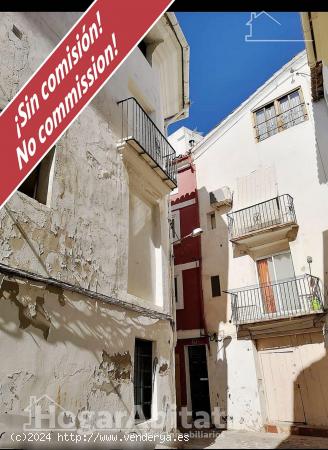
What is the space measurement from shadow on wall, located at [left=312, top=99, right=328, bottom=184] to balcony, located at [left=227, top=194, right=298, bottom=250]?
149 centimetres

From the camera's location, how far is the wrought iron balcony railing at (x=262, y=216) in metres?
13.3

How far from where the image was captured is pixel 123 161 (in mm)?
7852

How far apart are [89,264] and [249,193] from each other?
10.4m

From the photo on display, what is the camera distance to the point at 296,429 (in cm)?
1112

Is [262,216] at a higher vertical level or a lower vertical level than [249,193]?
lower

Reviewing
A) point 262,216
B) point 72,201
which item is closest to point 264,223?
point 262,216

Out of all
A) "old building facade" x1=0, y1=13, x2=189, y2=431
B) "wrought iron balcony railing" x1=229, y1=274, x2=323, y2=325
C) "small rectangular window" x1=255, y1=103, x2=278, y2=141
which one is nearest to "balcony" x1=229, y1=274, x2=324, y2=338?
"wrought iron balcony railing" x1=229, y1=274, x2=323, y2=325

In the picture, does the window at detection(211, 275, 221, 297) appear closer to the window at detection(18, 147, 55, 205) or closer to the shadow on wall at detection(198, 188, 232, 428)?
the shadow on wall at detection(198, 188, 232, 428)

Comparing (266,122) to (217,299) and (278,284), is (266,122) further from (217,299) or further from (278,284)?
(217,299)

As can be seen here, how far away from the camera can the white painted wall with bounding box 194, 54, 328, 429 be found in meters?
12.5

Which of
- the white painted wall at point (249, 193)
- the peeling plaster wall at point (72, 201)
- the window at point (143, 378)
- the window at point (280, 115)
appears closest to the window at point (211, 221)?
the white painted wall at point (249, 193)

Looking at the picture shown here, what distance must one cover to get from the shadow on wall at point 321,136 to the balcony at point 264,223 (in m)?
1.49

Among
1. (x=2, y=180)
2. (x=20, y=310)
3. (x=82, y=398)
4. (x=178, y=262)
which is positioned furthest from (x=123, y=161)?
(x=178, y=262)

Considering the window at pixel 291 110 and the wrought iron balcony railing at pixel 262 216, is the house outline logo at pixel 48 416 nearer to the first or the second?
the wrought iron balcony railing at pixel 262 216
